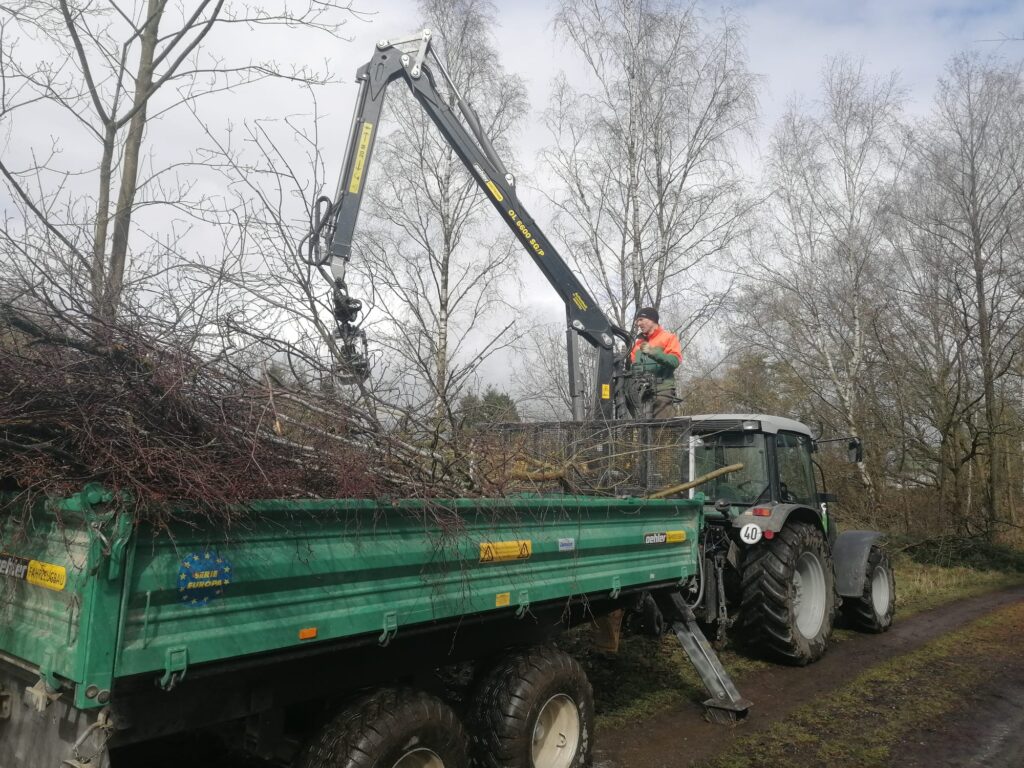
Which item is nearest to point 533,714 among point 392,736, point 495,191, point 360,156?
point 392,736

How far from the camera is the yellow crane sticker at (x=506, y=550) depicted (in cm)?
346

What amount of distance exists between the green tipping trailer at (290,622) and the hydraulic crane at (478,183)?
178 cm

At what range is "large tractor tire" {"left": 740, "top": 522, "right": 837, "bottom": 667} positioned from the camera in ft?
21.1

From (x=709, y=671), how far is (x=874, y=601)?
3.89 meters

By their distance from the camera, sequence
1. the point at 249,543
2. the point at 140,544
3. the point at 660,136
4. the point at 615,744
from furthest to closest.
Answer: the point at 660,136
the point at 615,744
the point at 249,543
the point at 140,544

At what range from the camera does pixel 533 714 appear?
3715 mm

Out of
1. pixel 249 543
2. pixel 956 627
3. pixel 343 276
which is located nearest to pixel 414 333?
pixel 343 276

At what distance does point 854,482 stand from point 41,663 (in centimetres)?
1760

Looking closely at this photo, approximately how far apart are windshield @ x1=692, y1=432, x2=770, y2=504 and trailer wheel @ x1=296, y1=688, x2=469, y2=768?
4.23 meters

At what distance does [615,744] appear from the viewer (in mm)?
4812

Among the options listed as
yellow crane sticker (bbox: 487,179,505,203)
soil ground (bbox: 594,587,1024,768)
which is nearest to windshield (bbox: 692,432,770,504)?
soil ground (bbox: 594,587,1024,768)

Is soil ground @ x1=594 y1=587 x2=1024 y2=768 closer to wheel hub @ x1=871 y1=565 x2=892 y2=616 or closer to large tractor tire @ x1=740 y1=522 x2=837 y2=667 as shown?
large tractor tire @ x1=740 y1=522 x2=837 y2=667

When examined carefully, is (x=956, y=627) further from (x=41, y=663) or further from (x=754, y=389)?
(x=754, y=389)

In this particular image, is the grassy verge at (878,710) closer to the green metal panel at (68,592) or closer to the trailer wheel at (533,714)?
the trailer wheel at (533,714)
